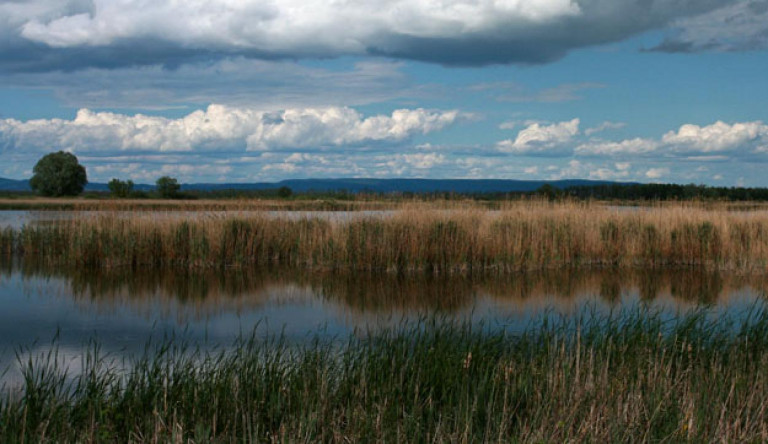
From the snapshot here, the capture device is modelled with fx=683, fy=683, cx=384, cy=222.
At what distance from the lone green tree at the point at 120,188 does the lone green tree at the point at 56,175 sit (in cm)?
1005

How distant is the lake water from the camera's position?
870 centimetres

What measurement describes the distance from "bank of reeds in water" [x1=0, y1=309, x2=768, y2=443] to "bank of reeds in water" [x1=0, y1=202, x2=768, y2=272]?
9.02 m

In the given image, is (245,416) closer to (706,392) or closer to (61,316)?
(706,392)

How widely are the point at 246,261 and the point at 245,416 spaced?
11.4 meters

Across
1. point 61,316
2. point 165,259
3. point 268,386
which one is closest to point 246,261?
point 165,259

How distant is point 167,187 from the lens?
5547 cm

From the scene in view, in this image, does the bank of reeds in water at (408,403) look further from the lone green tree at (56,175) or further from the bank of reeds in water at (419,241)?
the lone green tree at (56,175)

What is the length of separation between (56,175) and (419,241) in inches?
2111

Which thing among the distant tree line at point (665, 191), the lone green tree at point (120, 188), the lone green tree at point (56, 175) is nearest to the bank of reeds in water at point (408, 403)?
the distant tree line at point (665, 191)

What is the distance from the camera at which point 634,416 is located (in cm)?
471

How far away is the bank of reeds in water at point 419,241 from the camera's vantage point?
1531cm

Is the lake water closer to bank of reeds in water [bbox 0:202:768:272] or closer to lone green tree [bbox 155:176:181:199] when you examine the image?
bank of reeds in water [bbox 0:202:768:272]

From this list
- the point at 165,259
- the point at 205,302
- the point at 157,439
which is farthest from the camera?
the point at 165,259

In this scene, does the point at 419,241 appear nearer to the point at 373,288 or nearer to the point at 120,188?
the point at 373,288
